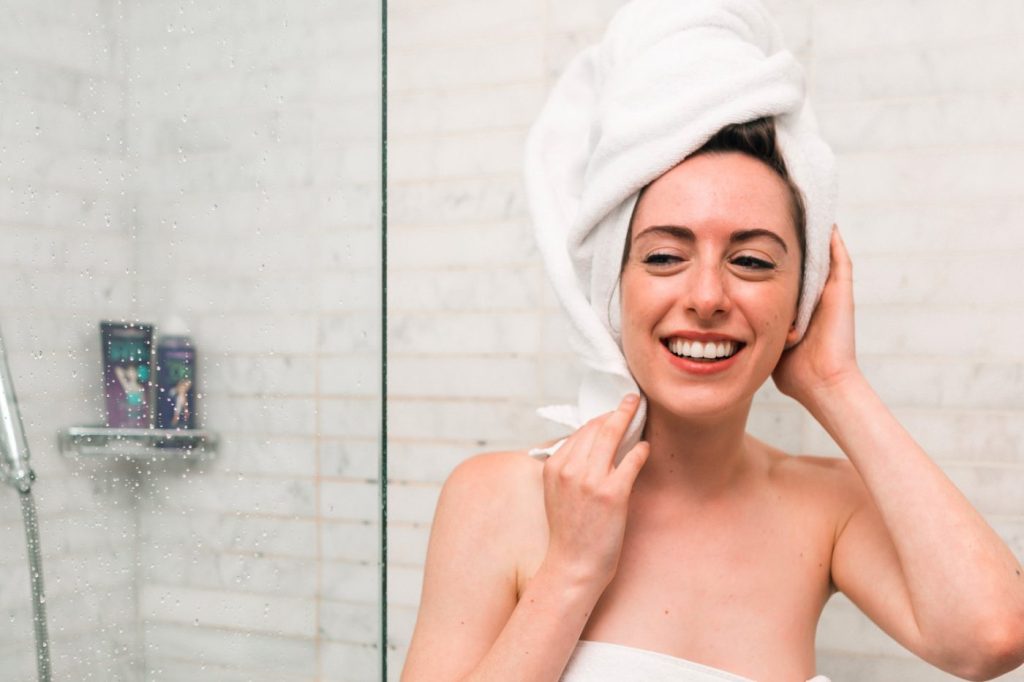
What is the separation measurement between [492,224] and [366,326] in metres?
0.87

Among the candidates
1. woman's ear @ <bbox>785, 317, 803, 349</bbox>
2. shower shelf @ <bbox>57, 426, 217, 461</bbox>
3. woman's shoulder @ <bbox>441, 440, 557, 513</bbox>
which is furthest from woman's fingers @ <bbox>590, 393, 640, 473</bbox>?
shower shelf @ <bbox>57, 426, 217, 461</bbox>

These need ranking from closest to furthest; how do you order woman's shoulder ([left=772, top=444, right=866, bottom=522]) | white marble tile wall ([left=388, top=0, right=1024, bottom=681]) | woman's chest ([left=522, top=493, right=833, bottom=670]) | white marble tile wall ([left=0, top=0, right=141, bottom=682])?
white marble tile wall ([left=0, top=0, right=141, bottom=682]), woman's chest ([left=522, top=493, right=833, bottom=670]), woman's shoulder ([left=772, top=444, right=866, bottom=522]), white marble tile wall ([left=388, top=0, right=1024, bottom=681])

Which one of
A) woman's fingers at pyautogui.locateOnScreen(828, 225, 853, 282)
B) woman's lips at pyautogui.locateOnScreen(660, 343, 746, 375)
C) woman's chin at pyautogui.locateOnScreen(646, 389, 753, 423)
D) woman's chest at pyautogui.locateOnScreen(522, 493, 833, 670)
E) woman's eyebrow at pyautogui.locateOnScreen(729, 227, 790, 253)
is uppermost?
woman's eyebrow at pyautogui.locateOnScreen(729, 227, 790, 253)

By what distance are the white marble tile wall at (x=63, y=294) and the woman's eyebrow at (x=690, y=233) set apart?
1.77ft

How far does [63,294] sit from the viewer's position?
83 cm

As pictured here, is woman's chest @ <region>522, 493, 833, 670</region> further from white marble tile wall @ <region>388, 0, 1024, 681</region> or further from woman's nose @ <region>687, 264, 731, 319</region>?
white marble tile wall @ <region>388, 0, 1024, 681</region>

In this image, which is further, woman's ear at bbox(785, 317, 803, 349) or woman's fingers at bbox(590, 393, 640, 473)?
woman's ear at bbox(785, 317, 803, 349)

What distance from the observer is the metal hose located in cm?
83

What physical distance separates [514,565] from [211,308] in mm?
458

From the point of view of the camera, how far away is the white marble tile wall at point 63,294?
80cm

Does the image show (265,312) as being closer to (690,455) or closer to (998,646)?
(690,455)

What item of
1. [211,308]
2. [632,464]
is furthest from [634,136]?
[211,308]

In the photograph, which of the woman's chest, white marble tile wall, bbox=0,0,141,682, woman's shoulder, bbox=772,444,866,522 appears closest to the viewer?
white marble tile wall, bbox=0,0,141,682

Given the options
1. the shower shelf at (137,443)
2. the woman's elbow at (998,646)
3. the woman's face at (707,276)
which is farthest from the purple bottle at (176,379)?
the woman's elbow at (998,646)
